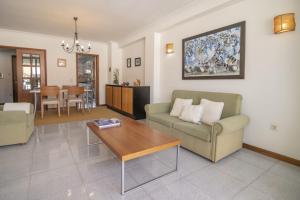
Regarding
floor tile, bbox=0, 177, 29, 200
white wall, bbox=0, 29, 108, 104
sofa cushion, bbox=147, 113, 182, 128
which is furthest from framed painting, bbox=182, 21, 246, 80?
white wall, bbox=0, 29, 108, 104

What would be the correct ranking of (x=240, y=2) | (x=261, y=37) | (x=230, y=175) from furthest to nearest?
(x=240, y=2)
(x=261, y=37)
(x=230, y=175)

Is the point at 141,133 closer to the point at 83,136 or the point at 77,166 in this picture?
the point at 77,166

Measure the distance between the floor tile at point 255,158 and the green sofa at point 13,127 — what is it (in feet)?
10.8

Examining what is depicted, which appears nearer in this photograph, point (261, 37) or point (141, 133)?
point (141, 133)

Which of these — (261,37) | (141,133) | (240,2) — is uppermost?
(240,2)

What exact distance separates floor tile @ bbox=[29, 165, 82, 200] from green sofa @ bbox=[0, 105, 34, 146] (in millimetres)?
1142

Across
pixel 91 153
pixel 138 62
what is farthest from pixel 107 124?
pixel 138 62

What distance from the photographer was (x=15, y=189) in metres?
1.64

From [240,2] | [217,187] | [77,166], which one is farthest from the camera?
[240,2]

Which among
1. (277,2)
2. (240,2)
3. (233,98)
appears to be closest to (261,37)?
(277,2)

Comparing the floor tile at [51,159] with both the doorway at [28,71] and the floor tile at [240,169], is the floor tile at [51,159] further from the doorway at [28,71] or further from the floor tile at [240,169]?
the doorway at [28,71]

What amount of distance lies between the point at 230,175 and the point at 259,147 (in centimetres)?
97

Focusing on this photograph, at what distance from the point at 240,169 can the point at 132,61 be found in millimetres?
4775

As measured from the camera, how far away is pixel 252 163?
2.22m
